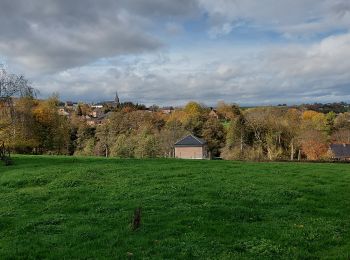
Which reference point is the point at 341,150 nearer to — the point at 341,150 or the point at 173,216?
the point at 341,150

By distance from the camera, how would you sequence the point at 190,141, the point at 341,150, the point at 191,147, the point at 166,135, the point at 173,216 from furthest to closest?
the point at 341,150 < the point at 166,135 < the point at 190,141 < the point at 191,147 < the point at 173,216

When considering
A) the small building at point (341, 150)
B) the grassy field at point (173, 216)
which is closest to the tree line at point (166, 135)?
the small building at point (341, 150)

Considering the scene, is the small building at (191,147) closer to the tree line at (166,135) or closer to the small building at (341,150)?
the tree line at (166,135)

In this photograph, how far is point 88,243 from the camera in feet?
38.2

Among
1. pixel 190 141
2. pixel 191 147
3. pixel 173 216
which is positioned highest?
pixel 190 141

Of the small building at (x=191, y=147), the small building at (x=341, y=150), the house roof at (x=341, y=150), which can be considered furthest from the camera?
the house roof at (x=341, y=150)

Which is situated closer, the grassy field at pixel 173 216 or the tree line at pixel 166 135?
the grassy field at pixel 173 216

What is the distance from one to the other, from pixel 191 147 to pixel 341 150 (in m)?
38.7

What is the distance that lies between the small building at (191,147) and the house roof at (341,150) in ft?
104

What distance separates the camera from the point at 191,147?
87.8 meters

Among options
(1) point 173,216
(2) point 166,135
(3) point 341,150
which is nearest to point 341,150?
(3) point 341,150

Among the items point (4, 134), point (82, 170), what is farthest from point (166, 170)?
point (4, 134)

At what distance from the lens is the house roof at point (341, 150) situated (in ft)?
319

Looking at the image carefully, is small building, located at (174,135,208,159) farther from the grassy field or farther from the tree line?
the grassy field
